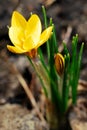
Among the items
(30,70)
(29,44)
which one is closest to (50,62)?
(29,44)

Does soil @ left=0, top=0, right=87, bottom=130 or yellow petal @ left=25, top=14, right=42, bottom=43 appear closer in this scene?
yellow petal @ left=25, top=14, right=42, bottom=43

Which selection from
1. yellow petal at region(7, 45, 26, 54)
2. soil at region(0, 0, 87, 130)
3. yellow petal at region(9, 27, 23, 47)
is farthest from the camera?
soil at region(0, 0, 87, 130)

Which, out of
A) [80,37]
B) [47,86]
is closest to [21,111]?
[47,86]

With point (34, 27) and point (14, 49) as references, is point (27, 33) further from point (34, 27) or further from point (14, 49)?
point (14, 49)

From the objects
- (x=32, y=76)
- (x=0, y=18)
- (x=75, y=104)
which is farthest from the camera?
(x=0, y=18)

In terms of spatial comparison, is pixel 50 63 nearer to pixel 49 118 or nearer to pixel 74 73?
pixel 74 73

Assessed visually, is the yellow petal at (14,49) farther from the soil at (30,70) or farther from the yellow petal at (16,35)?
the soil at (30,70)

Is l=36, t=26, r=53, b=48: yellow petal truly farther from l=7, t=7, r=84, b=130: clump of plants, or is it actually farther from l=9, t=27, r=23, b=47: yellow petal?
l=9, t=27, r=23, b=47: yellow petal

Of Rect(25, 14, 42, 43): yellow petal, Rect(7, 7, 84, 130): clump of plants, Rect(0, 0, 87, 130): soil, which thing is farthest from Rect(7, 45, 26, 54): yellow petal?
Rect(0, 0, 87, 130): soil
